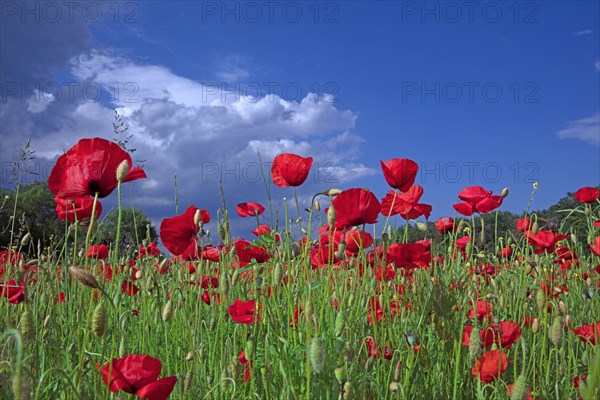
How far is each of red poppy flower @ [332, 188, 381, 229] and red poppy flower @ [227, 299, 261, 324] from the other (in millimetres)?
405

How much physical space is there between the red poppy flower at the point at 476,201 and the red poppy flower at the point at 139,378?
171 centimetres

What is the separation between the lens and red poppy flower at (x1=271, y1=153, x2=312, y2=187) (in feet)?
6.86

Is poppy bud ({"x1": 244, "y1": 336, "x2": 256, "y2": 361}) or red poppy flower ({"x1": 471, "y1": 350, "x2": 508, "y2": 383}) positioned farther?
red poppy flower ({"x1": 471, "y1": 350, "x2": 508, "y2": 383})

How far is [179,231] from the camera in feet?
7.24

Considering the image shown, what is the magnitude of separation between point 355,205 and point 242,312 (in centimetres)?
51

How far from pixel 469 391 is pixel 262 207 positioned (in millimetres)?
1237

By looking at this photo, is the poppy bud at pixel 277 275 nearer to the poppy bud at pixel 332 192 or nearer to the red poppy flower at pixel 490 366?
the poppy bud at pixel 332 192

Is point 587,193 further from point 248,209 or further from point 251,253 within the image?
point 251,253

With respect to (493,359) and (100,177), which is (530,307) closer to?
(493,359)

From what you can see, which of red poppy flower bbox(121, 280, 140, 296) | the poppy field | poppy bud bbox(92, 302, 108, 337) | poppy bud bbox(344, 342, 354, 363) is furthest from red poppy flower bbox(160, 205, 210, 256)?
poppy bud bbox(92, 302, 108, 337)

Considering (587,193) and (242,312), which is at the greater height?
(587,193)

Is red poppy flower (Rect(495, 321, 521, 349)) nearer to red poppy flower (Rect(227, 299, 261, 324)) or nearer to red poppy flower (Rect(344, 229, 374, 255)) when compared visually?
red poppy flower (Rect(344, 229, 374, 255))

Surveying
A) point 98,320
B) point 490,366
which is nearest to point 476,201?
point 490,366

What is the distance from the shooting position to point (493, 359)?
1757mm
